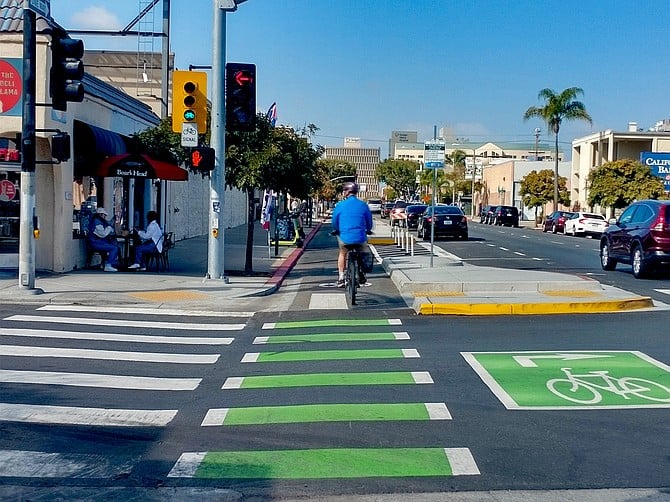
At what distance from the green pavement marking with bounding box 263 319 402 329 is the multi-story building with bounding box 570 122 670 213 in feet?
178

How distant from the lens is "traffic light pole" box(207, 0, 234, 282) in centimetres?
1720

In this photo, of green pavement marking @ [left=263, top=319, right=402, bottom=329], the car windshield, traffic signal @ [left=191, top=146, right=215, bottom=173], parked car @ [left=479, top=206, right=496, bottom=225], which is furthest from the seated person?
parked car @ [left=479, top=206, right=496, bottom=225]

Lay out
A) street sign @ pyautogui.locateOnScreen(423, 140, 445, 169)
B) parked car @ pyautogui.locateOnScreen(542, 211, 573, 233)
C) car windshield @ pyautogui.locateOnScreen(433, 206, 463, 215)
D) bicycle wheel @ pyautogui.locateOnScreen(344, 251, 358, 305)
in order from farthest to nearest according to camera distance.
Answer: parked car @ pyautogui.locateOnScreen(542, 211, 573, 233) < car windshield @ pyautogui.locateOnScreen(433, 206, 463, 215) < street sign @ pyautogui.locateOnScreen(423, 140, 445, 169) < bicycle wheel @ pyautogui.locateOnScreen(344, 251, 358, 305)

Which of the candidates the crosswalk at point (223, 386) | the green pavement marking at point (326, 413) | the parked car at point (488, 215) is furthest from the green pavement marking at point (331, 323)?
the parked car at point (488, 215)

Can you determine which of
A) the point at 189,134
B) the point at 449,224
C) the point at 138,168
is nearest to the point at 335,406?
the point at 189,134

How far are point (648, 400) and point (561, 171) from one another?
296 ft

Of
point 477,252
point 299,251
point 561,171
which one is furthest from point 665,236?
point 561,171

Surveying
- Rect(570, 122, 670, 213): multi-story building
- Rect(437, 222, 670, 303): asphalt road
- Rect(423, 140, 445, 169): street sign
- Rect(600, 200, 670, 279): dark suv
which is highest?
Rect(570, 122, 670, 213): multi-story building

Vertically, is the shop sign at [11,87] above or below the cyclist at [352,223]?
above

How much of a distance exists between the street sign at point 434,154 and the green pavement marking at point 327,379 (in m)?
10.6

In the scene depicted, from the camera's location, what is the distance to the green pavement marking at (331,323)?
12344 mm

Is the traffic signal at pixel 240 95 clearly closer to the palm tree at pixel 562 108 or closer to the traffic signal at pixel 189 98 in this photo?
the traffic signal at pixel 189 98

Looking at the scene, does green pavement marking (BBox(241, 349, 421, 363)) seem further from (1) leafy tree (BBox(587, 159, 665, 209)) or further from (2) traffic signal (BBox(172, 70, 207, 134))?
(1) leafy tree (BBox(587, 159, 665, 209))

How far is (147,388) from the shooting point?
27.2 feet
